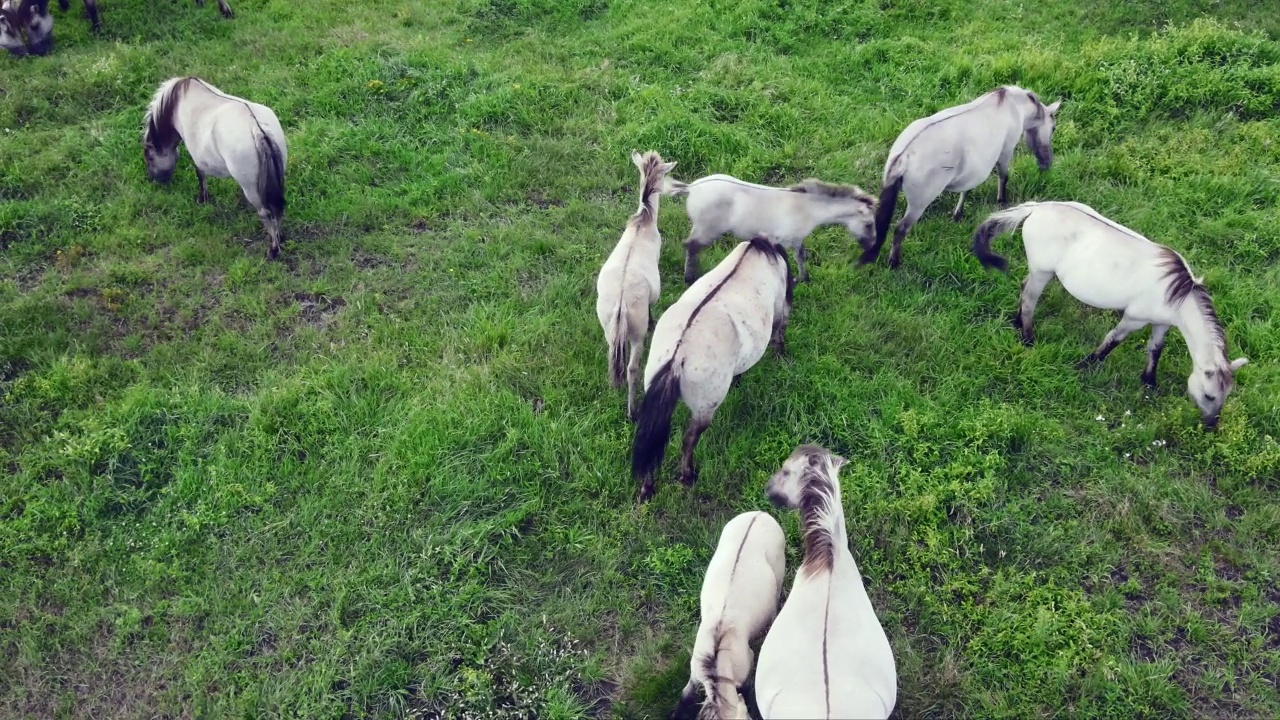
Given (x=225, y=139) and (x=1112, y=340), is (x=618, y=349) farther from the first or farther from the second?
(x=225, y=139)

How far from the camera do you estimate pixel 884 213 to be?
657 centimetres

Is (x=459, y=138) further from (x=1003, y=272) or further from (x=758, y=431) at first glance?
(x=1003, y=272)

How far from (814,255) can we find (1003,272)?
1564 millimetres

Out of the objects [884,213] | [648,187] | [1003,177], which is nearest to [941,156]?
[884,213]

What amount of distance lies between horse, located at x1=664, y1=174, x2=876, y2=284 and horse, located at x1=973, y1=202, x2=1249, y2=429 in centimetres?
120

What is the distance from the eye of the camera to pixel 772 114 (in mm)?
8344

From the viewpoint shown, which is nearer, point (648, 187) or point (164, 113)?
point (648, 187)

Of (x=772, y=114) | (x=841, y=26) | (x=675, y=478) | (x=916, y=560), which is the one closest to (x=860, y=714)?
(x=916, y=560)

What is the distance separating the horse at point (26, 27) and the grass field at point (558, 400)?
1.99 feet

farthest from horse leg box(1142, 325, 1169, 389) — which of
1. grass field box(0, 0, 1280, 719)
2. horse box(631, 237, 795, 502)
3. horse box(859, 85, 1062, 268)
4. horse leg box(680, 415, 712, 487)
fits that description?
horse leg box(680, 415, 712, 487)

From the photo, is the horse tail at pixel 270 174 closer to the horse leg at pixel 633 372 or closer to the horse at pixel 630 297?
the horse at pixel 630 297

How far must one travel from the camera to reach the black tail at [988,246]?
633cm

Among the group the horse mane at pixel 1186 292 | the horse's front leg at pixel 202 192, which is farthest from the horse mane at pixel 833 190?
the horse's front leg at pixel 202 192

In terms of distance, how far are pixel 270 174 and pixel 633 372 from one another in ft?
12.8
